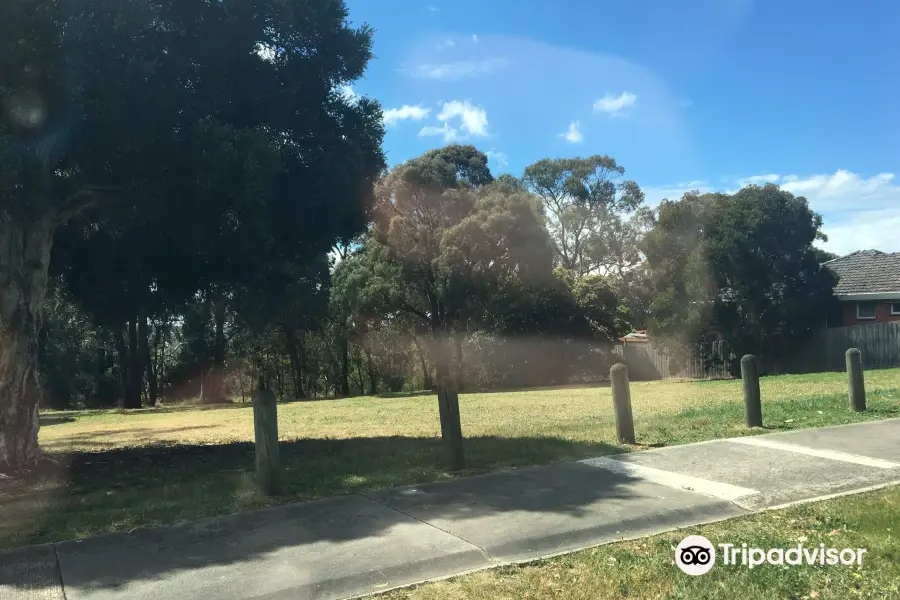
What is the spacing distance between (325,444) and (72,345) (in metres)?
32.3

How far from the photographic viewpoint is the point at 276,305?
44.0ft

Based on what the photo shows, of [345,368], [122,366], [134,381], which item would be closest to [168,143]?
[134,381]

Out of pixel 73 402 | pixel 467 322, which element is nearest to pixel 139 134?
pixel 467 322

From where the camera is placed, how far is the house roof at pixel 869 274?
1232 inches

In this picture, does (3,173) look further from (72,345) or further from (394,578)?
(72,345)

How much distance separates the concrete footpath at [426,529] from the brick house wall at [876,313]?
88.1ft

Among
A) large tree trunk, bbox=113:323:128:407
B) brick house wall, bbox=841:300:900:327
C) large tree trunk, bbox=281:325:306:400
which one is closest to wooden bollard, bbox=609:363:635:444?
brick house wall, bbox=841:300:900:327

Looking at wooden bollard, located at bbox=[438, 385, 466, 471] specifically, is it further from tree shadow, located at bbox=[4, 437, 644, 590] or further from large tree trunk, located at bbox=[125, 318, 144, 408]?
large tree trunk, located at bbox=[125, 318, 144, 408]

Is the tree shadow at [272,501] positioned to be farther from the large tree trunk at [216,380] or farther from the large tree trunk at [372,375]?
the large tree trunk at [216,380]

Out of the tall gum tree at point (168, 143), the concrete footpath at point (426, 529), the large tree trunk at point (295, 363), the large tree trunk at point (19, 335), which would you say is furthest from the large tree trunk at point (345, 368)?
the concrete footpath at point (426, 529)

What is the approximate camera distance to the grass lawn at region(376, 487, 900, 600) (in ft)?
14.5

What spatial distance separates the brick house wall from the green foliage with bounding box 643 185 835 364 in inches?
102

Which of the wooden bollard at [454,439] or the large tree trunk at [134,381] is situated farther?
the large tree trunk at [134,381]

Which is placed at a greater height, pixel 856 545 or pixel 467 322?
pixel 467 322
